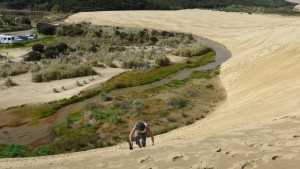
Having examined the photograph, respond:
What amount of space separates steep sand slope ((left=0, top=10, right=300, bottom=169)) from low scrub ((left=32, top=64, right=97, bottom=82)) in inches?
574

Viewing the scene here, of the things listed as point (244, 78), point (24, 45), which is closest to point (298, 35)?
point (244, 78)

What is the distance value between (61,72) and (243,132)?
92.0 ft

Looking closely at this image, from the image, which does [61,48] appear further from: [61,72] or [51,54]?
[61,72]

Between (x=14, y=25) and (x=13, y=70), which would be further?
(x=14, y=25)

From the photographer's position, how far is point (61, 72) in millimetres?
38594

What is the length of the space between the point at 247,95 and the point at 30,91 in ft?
62.9

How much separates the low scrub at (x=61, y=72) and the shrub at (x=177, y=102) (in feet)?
47.9

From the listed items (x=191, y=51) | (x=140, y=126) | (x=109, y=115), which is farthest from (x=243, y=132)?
(x=191, y=51)

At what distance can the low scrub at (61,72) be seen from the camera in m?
37.2

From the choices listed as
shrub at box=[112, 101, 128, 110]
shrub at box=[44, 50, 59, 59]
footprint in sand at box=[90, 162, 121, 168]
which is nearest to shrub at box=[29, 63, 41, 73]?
shrub at box=[44, 50, 59, 59]

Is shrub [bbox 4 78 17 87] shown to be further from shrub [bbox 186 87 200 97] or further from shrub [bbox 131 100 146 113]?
shrub [bbox 186 87 200 97]

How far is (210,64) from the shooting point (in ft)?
153

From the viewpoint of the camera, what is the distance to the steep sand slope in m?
11.1

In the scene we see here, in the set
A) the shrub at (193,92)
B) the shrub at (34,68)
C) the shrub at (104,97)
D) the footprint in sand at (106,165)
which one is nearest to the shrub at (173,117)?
the shrub at (193,92)
